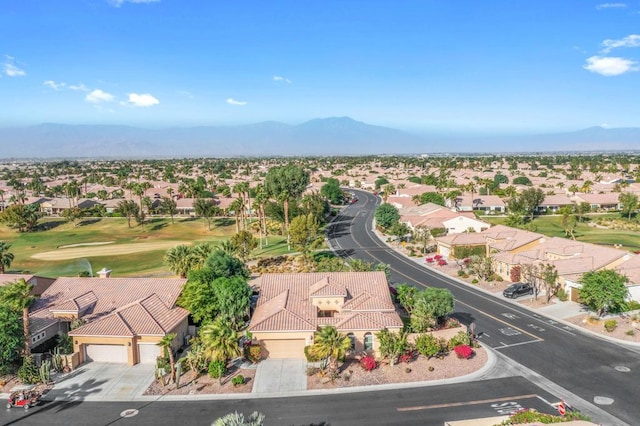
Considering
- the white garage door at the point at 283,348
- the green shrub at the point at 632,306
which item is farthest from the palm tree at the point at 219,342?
the green shrub at the point at 632,306

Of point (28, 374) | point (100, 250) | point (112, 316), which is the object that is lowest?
point (100, 250)

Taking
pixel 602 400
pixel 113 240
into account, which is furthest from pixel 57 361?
pixel 113 240

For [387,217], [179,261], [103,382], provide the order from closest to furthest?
1. [103,382]
2. [179,261]
3. [387,217]

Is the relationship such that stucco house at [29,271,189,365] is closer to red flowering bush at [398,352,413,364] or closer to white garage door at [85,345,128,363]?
white garage door at [85,345,128,363]

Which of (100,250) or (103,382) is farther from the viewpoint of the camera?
(100,250)

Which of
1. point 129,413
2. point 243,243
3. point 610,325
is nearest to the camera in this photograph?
point 129,413

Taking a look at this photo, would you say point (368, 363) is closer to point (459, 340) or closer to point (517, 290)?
point (459, 340)

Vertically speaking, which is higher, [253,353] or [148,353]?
[253,353]
